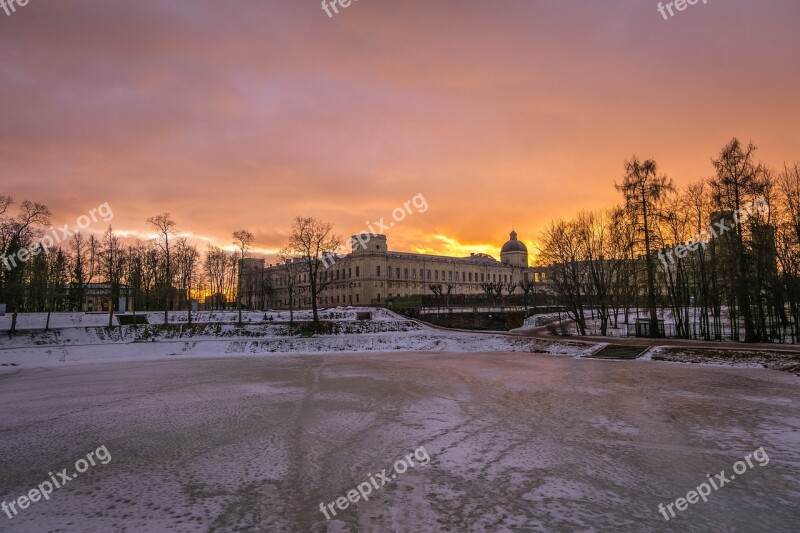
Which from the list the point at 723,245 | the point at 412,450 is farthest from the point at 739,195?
the point at 412,450

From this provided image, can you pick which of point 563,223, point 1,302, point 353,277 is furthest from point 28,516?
point 353,277

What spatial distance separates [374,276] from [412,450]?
94.9m

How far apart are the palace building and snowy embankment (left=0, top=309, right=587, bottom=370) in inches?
1833

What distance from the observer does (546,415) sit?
1265 centimetres

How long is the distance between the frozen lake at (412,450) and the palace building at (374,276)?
259 ft

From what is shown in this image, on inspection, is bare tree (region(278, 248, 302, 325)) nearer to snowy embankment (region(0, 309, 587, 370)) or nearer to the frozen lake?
snowy embankment (region(0, 309, 587, 370))

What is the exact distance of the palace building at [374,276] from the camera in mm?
104000

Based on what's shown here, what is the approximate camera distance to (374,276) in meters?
104

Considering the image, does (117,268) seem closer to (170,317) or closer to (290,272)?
(170,317)

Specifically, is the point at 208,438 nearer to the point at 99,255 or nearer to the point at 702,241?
the point at 702,241

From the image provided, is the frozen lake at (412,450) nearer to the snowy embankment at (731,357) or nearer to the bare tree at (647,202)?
the snowy embankment at (731,357)

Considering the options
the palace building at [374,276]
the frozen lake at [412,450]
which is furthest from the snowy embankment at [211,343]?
the palace building at [374,276]

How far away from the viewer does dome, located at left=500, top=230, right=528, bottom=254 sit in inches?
5103

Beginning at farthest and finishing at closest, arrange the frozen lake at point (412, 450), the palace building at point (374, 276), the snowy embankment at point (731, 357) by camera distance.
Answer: the palace building at point (374, 276) → the snowy embankment at point (731, 357) → the frozen lake at point (412, 450)
